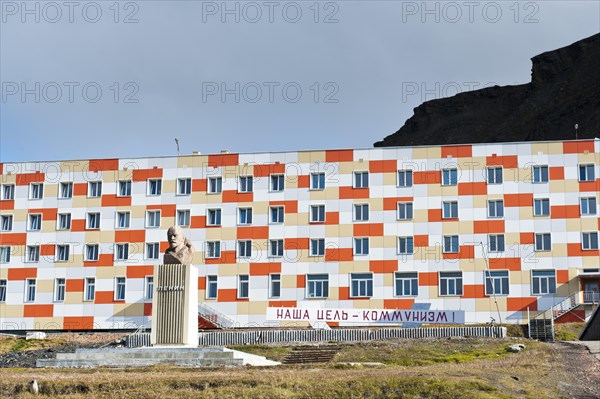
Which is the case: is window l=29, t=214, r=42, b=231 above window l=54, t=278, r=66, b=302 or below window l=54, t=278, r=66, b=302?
above

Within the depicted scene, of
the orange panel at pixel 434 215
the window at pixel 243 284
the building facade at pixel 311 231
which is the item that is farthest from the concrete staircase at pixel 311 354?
the orange panel at pixel 434 215

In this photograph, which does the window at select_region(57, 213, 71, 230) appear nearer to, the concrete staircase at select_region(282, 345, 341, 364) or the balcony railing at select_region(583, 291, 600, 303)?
the concrete staircase at select_region(282, 345, 341, 364)

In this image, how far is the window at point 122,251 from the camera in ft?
221

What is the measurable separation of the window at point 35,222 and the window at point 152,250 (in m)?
9.10

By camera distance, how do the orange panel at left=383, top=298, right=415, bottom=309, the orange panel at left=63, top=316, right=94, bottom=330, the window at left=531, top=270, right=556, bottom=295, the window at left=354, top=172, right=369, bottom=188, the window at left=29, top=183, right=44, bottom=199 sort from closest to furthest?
A: the window at left=531, top=270, right=556, bottom=295 → the orange panel at left=383, top=298, right=415, bottom=309 → the window at left=354, top=172, right=369, bottom=188 → the orange panel at left=63, top=316, right=94, bottom=330 → the window at left=29, top=183, right=44, bottom=199

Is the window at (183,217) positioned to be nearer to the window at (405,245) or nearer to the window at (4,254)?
the window at (4,254)

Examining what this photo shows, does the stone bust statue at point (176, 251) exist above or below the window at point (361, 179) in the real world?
below

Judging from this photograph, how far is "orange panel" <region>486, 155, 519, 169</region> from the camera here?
64.0m

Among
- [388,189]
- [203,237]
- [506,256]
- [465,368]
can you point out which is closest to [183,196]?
[203,237]

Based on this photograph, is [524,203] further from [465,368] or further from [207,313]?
[465,368]

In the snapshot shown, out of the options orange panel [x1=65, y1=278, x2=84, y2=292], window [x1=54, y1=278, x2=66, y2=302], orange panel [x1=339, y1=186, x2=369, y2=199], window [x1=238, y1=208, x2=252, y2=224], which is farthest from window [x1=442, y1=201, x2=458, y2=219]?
window [x1=54, y1=278, x2=66, y2=302]

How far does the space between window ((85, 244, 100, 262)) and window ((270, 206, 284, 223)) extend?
13.5 m

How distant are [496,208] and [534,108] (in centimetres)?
11169

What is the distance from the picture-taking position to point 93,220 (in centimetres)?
6900
